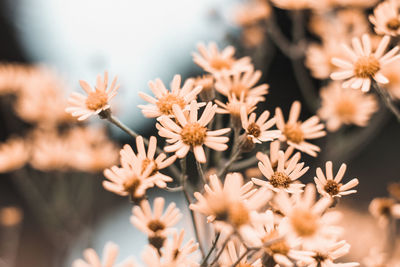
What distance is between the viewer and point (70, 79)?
2928 millimetres

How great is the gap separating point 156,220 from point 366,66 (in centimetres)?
89

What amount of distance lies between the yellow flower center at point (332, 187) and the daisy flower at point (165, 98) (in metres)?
0.47

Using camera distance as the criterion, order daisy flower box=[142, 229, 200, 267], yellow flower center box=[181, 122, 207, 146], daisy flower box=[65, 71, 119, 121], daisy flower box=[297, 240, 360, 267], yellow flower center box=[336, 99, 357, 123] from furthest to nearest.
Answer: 1. yellow flower center box=[336, 99, 357, 123]
2. daisy flower box=[65, 71, 119, 121]
3. yellow flower center box=[181, 122, 207, 146]
4. daisy flower box=[297, 240, 360, 267]
5. daisy flower box=[142, 229, 200, 267]

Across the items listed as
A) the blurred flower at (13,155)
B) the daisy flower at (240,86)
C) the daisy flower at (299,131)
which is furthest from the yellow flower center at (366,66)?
the blurred flower at (13,155)

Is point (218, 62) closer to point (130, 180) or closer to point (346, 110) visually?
point (130, 180)

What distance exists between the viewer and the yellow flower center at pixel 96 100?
1.23 metres

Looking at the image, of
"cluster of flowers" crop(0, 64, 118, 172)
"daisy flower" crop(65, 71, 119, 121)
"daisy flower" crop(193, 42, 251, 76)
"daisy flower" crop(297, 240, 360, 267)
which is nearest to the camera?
"daisy flower" crop(297, 240, 360, 267)

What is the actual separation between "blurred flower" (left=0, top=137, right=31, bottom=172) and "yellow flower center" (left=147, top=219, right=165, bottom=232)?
167 centimetres

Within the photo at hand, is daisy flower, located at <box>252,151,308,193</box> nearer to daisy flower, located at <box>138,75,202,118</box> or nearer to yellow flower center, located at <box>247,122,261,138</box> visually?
yellow flower center, located at <box>247,122,261,138</box>

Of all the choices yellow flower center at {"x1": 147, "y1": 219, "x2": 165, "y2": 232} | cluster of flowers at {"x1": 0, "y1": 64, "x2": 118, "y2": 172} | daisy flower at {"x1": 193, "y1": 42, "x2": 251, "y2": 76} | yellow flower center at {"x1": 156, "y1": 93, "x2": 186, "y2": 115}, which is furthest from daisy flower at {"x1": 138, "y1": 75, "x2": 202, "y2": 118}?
cluster of flowers at {"x1": 0, "y1": 64, "x2": 118, "y2": 172}

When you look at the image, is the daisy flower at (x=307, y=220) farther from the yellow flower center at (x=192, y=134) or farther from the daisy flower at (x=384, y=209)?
the daisy flower at (x=384, y=209)

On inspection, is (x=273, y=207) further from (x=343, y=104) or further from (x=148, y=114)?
(x=343, y=104)

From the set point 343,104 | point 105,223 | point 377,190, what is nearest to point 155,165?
point 343,104

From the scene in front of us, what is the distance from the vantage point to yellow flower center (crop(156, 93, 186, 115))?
1.12 m
